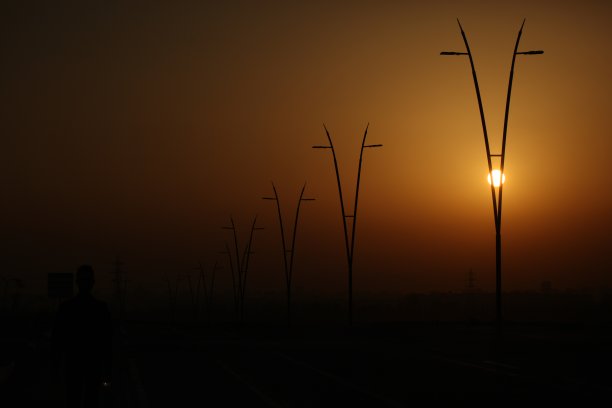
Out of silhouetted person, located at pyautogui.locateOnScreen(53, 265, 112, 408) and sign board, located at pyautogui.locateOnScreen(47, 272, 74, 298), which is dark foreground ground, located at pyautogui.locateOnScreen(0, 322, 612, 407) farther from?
sign board, located at pyautogui.locateOnScreen(47, 272, 74, 298)

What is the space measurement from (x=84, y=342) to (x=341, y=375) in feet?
35.6

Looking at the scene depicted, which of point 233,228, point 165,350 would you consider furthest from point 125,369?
point 233,228

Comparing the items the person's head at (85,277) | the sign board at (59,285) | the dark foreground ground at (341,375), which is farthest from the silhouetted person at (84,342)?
the sign board at (59,285)

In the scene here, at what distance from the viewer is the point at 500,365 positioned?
26094 millimetres

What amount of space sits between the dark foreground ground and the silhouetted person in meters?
1.92

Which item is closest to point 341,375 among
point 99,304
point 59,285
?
point 99,304

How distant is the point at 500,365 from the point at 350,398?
875cm

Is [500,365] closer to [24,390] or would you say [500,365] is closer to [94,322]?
[24,390]

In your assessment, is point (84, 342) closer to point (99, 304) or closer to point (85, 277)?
point (99, 304)

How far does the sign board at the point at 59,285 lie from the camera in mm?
55281

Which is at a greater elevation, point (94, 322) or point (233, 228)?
point (233, 228)

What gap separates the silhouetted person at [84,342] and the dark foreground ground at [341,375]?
6.29ft

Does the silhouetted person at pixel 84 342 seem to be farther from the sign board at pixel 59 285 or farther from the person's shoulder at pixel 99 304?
the sign board at pixel 59 285

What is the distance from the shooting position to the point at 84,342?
13.4m
